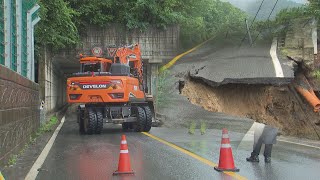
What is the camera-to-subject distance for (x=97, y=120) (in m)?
17.4

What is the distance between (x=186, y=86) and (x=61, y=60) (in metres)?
9.30

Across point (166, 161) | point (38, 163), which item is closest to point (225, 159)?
point (166, 161)

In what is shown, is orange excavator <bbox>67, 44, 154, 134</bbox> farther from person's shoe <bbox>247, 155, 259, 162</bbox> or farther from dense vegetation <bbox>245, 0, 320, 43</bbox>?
dense vegetation <bbox>245, 0, 320, 43</bbox>

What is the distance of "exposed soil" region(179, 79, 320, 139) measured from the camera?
23.2 metres

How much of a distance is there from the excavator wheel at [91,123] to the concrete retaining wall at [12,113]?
14.2ft

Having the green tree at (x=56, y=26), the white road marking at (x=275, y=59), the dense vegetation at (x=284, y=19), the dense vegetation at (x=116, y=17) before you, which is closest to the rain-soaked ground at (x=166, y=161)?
the white road marking at (x=275, y=59)

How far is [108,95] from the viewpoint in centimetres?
1753

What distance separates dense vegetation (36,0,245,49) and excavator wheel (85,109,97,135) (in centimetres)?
757

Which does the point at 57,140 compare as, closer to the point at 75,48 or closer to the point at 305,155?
the point at 305,155

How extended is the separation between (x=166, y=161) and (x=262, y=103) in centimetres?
1484

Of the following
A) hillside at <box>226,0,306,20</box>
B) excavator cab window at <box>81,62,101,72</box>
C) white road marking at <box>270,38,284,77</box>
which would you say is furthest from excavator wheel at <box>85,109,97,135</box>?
hillside at <box>226,0,306,20</box>

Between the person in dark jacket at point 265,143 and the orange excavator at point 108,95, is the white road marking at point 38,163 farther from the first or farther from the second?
the person in dark jacket at point 265,143

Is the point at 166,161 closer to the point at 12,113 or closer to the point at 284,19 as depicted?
the point at 12,113

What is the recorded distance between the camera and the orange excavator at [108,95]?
57.5ft
